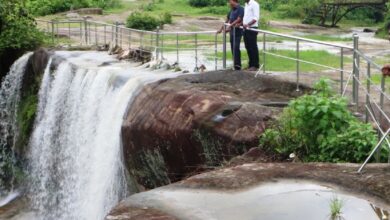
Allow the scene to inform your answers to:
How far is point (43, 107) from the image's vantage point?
17.8 m

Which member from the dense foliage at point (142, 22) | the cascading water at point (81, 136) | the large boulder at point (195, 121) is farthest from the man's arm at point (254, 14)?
the dense foliage at point (142, 22)

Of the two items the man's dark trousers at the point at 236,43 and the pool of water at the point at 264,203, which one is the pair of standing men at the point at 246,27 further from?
the pool of water at the point at 264,203

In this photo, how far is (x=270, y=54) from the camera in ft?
39.7

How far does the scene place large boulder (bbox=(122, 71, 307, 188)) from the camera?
916 centimetres

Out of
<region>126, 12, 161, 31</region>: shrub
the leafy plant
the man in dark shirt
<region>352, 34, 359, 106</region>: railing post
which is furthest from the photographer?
<region>126, 12, 161, 31</region>: shrub

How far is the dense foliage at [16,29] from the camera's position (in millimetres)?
21281

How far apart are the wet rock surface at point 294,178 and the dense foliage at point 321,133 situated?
0.67 meters

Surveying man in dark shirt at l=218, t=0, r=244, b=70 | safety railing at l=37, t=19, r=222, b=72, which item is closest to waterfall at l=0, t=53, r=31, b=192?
safety railing at l=37, t=19, r=222, b=72

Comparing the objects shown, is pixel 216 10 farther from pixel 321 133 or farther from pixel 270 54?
pixel 321 133

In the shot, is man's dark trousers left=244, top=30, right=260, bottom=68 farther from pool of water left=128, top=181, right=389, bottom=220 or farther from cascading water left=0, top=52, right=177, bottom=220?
pool of water left=128, top=181, right=389, bottom=220

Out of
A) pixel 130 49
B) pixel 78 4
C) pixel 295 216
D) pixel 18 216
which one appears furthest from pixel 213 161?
pixel 78 4

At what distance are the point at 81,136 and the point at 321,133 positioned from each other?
7651mm

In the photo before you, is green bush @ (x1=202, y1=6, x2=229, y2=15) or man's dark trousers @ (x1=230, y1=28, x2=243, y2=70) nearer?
man's dark trousers @ (x1=230, y1=28, x2=243, y2=70)

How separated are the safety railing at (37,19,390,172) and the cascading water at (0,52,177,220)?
4.09 feet
